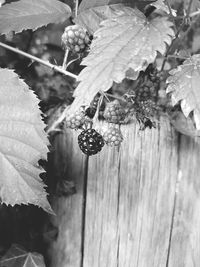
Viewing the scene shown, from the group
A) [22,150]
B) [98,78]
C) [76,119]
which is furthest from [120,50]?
[22,150]

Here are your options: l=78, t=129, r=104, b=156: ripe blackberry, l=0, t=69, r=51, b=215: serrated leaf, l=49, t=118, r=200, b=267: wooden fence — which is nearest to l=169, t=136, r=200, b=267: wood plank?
l=49, t=118, r=200, b=267: wooden fence

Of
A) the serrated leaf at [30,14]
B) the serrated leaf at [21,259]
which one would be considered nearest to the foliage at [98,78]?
the serrated leaf at [30,14]

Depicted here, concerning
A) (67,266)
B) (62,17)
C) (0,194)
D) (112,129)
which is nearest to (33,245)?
(67,266)

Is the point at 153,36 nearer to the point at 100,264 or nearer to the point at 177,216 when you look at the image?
the point at 177,216

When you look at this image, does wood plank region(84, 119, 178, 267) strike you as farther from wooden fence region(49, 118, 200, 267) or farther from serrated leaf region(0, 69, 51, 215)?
serrated leaf region(0, 69, 51, 215)

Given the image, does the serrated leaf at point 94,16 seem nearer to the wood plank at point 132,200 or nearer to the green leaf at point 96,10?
the green leaf at point 96,10

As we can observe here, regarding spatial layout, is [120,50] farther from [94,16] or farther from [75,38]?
[94,16]
